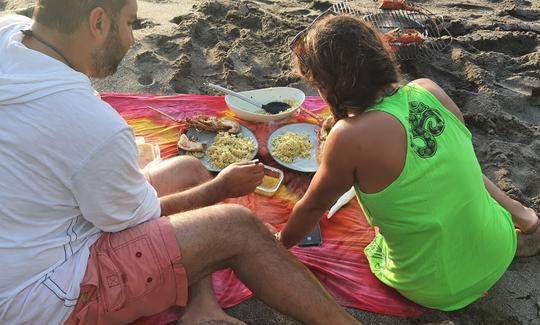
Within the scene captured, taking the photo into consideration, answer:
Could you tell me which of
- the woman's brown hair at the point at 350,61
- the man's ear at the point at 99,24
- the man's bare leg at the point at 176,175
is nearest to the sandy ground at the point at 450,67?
the man's bare leg at the point at 176,175

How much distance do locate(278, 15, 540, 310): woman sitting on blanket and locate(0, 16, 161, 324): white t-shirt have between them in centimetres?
84

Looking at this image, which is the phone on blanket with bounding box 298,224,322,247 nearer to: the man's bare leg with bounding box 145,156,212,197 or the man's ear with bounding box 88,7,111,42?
the man's bare leg with bounding box 145,156,212,197

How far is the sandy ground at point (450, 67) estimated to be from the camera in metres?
2.51

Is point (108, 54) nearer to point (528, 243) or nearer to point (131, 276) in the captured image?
point (131, 276)

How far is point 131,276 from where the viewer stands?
185 centimetres

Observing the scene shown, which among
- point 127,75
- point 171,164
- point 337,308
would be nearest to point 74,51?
point 171,164

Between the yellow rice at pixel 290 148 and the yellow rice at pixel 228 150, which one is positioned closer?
the yellow rice at pixel 228 150

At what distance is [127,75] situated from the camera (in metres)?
4.11

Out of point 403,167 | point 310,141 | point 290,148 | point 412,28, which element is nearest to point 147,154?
point 290,148

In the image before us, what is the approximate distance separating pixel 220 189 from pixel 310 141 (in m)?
1.02

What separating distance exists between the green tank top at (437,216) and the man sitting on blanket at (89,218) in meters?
0.42

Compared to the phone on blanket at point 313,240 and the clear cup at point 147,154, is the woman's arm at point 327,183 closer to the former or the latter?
the phone on blanket at point 313,240

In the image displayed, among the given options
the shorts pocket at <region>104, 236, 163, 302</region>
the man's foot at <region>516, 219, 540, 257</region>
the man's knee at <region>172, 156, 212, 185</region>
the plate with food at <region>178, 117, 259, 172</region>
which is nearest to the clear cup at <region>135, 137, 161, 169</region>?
the plate with food at <region>178, 117, 259, 172</region>

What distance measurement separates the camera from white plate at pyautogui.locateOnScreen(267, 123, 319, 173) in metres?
3.06
